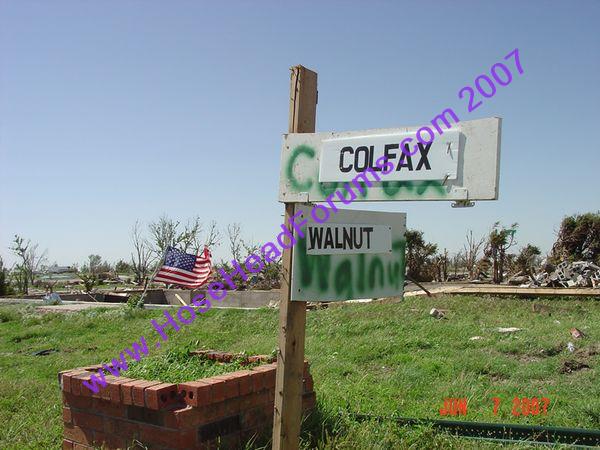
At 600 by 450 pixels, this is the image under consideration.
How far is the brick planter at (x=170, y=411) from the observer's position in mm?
3428

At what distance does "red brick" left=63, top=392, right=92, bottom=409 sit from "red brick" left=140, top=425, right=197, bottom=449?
1.74ft

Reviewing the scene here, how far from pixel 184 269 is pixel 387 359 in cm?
775

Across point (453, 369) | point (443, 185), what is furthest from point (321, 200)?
point (453, 369)

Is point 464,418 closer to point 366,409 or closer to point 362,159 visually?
point 366,409

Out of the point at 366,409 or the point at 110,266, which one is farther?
the point at 110,266

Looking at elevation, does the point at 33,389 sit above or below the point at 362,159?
below

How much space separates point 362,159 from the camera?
273 centimetres

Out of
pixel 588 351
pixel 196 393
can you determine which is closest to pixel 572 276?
pixel 588 351

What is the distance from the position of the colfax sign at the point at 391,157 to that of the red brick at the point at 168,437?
170 cm

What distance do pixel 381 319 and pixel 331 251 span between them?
20.6 ft

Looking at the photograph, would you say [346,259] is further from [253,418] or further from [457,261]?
[457,261]

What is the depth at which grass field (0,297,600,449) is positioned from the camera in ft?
14.6
